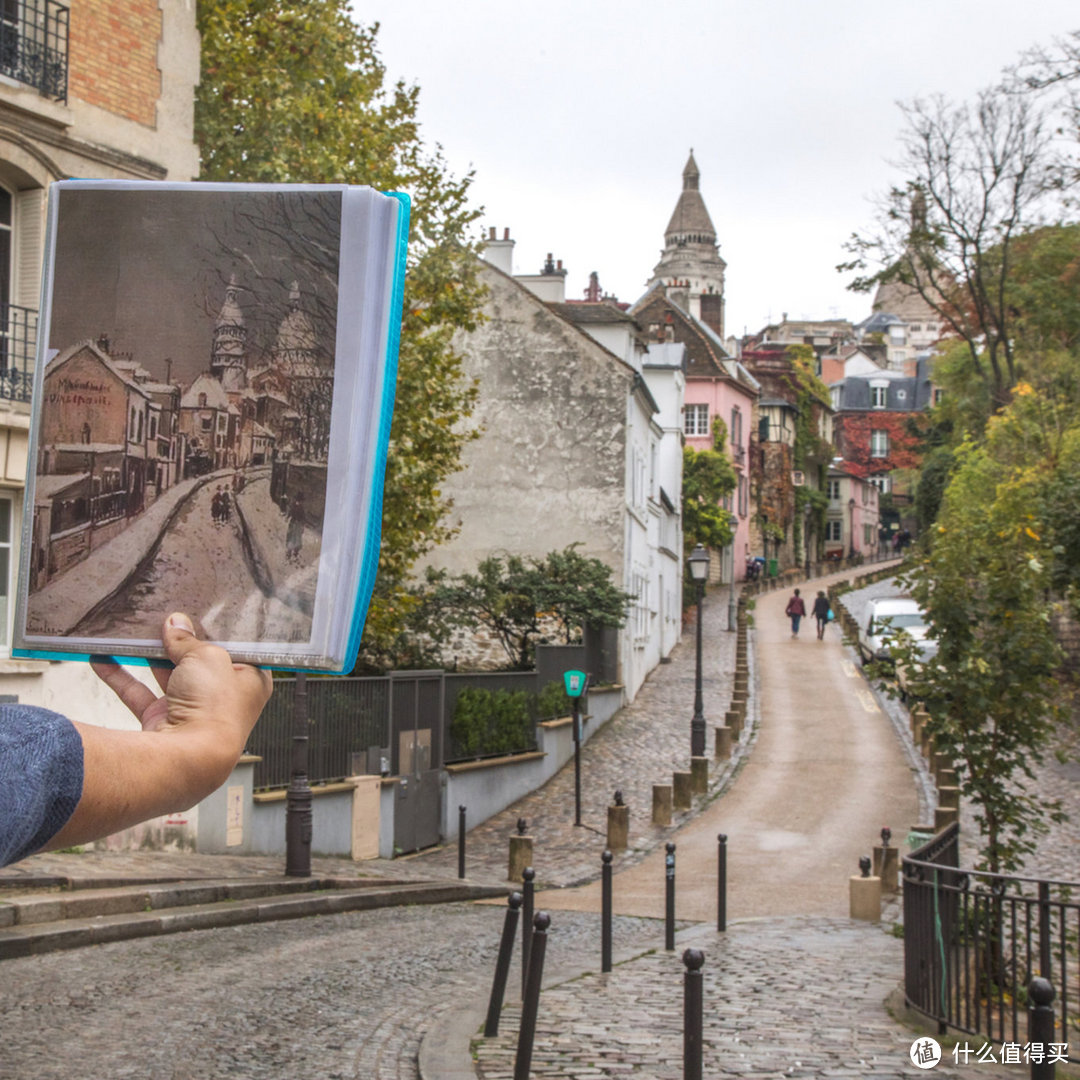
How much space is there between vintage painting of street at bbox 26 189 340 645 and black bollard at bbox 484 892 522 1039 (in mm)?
6498

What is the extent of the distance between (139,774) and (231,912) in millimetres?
12229

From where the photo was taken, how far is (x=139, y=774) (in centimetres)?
165

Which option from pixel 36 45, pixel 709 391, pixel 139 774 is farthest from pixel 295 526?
pixel 709 391

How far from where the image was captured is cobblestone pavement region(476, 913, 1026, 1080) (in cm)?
803

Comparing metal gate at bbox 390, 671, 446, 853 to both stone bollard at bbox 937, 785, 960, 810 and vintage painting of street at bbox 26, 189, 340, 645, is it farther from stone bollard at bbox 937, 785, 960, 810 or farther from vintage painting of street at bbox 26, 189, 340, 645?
vintage painting of street at bbox 26, 189, 340, 645

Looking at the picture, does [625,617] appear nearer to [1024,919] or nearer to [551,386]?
[551,386]

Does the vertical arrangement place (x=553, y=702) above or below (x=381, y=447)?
below

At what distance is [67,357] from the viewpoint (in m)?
2.27

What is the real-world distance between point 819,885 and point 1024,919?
923 centimetres

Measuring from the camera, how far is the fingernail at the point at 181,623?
2111mm

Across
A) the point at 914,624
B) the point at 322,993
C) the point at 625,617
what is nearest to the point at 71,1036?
the point at 322,993

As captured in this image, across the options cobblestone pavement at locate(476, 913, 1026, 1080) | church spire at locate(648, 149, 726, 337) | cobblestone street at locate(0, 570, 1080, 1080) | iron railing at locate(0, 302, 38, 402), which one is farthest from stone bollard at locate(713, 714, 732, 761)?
church spire at locate(648, 149, 726, 337)

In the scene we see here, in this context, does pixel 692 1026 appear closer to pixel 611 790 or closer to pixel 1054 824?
pixel 1054 824

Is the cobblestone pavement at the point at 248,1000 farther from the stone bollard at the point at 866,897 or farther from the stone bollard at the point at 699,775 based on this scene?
the stone bollard at the point at 699,775
